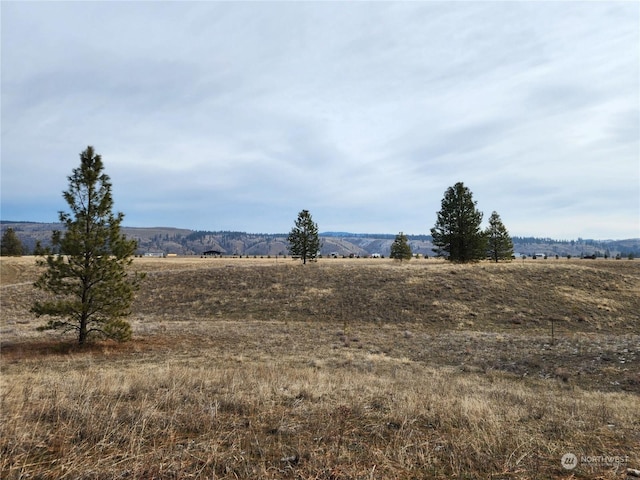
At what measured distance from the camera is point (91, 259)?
17.5 metres

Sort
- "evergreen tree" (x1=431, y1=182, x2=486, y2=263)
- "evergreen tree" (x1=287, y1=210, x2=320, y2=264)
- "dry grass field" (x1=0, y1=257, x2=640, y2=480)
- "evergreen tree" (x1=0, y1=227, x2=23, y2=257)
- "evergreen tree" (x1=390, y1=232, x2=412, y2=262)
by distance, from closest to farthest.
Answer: "dry grass field" (x1=0, y1=257, x2=640, y2=480), "evergreen tree" (x1=431, y1=182, x2=486, y2=263), "evergreen tree" (x1=287, y1=210, x2=320, y2=264), "evergreen tree" (x1=390, y1=232, x2=412, y2=262), "evergreen tree" (x1=0, y1=227, x2=23, y2=257)

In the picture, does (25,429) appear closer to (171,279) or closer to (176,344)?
(176,344)

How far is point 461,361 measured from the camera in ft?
51.1

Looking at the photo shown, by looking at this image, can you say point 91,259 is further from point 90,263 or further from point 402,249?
point 402,249

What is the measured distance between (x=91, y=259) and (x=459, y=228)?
39.4 metres

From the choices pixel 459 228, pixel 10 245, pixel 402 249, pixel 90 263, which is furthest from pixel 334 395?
pixel 10 245

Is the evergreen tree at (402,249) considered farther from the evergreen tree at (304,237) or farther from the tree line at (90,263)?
the tree line at (90,263)

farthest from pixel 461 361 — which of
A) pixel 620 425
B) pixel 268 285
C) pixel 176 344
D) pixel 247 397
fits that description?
pixel 268 285

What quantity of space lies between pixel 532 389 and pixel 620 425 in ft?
15.4

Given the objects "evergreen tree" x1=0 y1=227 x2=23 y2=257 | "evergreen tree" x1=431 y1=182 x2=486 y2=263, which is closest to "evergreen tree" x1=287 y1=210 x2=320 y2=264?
"evergreen tree" x1=431 y1=182 x2=486 y2=263

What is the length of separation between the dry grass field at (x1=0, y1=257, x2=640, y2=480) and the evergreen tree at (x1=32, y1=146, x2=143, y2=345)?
184 cm

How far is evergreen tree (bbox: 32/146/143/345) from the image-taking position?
16719 millimetres

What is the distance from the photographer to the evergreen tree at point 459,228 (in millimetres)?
43406

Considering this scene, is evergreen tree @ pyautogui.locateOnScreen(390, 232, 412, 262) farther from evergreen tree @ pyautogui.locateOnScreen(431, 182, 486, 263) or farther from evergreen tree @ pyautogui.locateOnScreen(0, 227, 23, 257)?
evergreen tree @ pyautogui.locateOnScreen(0, 227, 23, 257)
